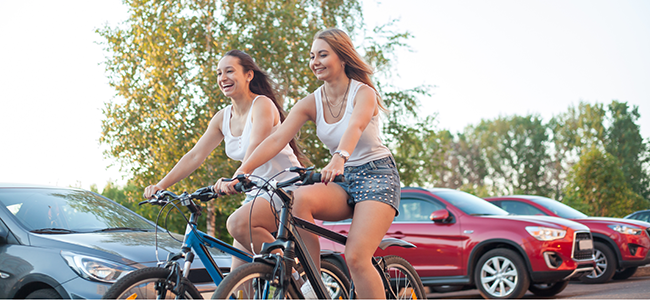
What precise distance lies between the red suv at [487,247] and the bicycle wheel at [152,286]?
4876 millimetres

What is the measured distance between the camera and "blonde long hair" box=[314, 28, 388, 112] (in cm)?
360

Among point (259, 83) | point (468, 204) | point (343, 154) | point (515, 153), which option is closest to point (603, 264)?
point (468, 204)

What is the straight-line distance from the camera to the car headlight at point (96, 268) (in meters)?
4.07

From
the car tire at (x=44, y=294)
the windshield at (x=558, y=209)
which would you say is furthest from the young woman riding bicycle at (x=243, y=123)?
the windshield at (x=558, y=209)

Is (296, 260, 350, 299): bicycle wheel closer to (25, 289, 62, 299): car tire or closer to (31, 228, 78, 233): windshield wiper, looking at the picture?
(25, 289, 62, 299): car tire

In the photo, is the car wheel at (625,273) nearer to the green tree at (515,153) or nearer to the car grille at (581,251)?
the car grille at (581,251)

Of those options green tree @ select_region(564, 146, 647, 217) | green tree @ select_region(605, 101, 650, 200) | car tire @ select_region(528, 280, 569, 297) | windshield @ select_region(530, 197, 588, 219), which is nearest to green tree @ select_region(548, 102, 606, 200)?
green tree @ select_region(605, 101, 650, 200)

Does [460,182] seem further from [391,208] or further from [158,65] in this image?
[391,208]

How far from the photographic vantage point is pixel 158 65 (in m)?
14.9

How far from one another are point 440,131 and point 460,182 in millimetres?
49082

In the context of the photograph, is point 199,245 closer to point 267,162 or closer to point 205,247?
point 205,247

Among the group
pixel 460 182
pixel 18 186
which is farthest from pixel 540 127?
pixel 18 186

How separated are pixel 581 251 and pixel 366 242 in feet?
20.5

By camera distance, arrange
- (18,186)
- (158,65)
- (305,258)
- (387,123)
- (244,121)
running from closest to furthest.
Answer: (305,258), (244,121), (18,186), (158,65), (387,123)
